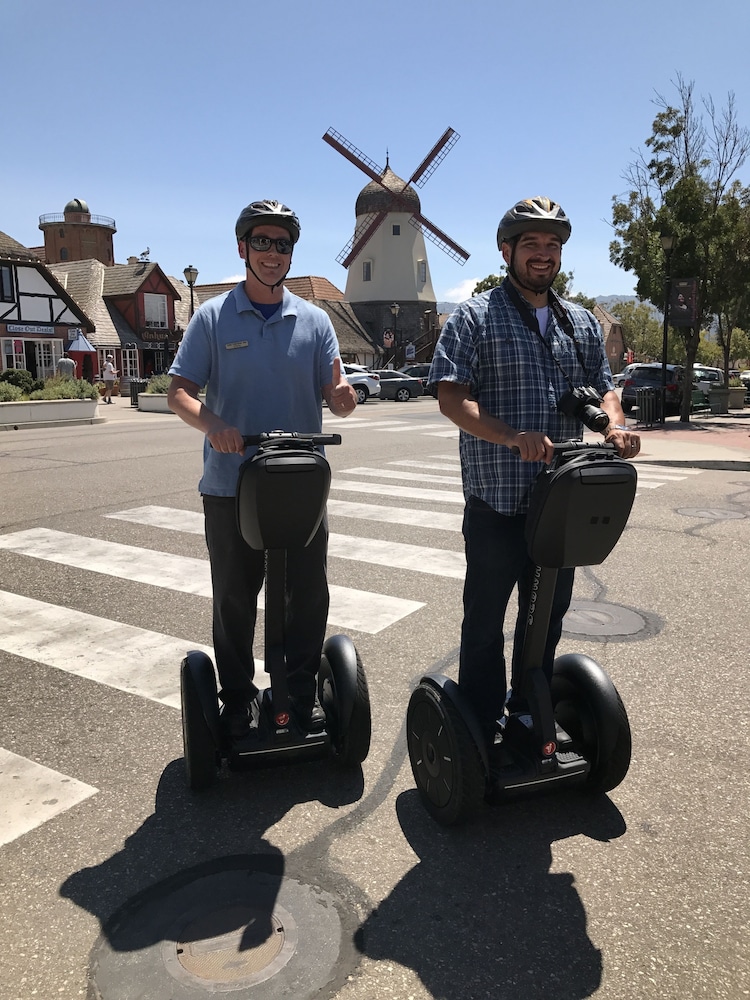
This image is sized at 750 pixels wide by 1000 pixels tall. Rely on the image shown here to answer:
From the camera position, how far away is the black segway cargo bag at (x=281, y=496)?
262cm

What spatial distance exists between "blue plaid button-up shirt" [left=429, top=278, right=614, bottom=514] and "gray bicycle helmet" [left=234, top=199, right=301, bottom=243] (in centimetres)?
73

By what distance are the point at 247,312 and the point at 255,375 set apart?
0.80 ft

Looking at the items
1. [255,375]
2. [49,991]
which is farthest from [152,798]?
[255,375]

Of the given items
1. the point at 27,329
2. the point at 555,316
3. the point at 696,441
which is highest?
the point at 27,329

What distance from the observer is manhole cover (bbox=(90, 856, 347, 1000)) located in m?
2.10

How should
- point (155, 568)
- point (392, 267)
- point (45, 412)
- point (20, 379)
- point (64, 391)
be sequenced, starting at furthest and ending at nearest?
point (392, 267), point (20, 379), point (64, 391), point (45, 412), point (155, 568)

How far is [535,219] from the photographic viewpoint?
8.68 ft

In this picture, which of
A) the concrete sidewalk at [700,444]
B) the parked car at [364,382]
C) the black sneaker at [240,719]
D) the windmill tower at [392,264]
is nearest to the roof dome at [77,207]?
the windmill tower at [392,264]

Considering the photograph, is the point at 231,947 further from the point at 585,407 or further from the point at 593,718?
the point at 585,407

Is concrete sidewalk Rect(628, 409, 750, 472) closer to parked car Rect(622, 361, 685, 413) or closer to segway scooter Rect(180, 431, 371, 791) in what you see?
parked car Rect(622, 361, 685, 413)

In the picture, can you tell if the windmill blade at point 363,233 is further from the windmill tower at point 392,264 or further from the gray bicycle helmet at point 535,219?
the gray bicycle helmet at point 535,219

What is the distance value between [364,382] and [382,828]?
102ft

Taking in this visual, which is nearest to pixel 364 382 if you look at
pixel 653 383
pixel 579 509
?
pixel 653 383

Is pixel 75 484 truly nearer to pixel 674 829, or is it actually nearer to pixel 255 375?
pixel 255 375
